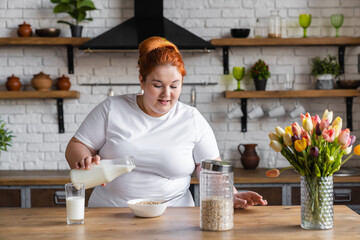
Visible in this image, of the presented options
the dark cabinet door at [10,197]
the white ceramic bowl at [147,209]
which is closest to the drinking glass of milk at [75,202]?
the white ceramic bowl at [147,209]

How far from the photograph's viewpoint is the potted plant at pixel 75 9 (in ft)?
12.1

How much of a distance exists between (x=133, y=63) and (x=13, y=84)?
38.1 inches

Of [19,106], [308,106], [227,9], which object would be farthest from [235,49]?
[19,106]

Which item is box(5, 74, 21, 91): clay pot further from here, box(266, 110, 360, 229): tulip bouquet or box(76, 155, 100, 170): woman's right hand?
box(266, 110, 360, 229): tulip bouquet

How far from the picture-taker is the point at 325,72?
3746 mm

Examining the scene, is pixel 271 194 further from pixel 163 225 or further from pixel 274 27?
pixel 163 225

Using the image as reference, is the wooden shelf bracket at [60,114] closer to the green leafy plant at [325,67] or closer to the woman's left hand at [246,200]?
the green leafy plant at [325,67]

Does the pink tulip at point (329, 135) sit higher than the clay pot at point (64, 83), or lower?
lower

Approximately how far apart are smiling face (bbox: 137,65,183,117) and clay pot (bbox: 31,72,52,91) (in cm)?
192

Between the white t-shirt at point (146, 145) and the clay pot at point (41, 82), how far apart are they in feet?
5.65

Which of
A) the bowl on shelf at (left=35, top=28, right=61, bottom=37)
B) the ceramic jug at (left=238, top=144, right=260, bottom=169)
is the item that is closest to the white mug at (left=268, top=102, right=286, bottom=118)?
the ceramic jug at (left=238, top=144, right=260, bottom=169)

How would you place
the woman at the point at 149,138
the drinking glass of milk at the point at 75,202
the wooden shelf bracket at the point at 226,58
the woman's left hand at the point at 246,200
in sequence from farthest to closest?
the wooden shelf bracket at the point at 226,58 → the woman at the point at 149,138 → the woman's left hand at the point at 246,200 → the drinking glass of milk at the point at 75,202

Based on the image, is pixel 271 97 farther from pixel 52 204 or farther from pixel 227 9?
pixel 52 204

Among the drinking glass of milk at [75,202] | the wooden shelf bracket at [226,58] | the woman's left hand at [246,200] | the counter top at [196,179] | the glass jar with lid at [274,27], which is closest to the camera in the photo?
the drinking glass of milk at [75,202]
